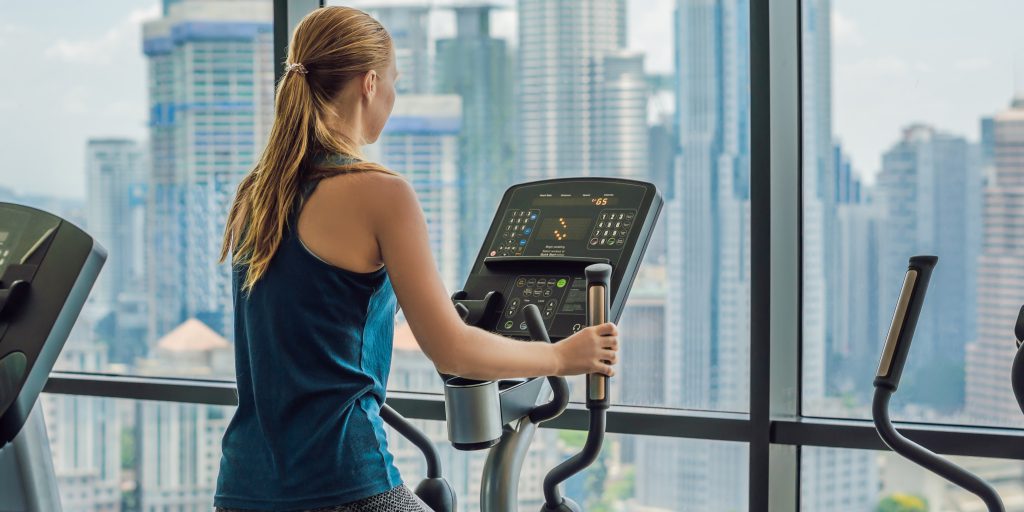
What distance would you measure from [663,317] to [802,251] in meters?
0.43

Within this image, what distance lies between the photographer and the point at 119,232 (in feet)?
11.5

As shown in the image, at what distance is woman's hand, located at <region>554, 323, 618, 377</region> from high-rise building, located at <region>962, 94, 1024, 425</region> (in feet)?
3.96

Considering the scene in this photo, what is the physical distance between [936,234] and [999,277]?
7.0 inches

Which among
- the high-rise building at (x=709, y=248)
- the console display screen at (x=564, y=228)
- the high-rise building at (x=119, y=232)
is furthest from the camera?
the high-rise building at (x=119, y=232)

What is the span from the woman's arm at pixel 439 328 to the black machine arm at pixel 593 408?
0.13ft

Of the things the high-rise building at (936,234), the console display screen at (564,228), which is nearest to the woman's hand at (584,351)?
the console display screen at (564,228)

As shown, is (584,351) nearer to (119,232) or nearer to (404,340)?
(404,340)

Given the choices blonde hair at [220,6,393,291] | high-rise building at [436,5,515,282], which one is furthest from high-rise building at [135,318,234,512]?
blonde hair at [220,6,393,291]

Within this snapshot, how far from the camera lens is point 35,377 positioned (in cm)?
207

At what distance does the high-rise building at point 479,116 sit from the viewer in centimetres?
303

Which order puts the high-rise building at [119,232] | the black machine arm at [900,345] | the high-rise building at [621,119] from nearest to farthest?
the black machine arm at [900,345] < the high-rise building at [621,119] < the high-rise building at [119,232]

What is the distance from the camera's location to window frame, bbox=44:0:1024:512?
2.43 metres

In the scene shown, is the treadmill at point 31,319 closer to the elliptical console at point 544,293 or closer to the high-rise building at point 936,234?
the elliptical console at point 544,293

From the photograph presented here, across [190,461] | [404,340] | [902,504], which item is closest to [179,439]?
[190,461]
